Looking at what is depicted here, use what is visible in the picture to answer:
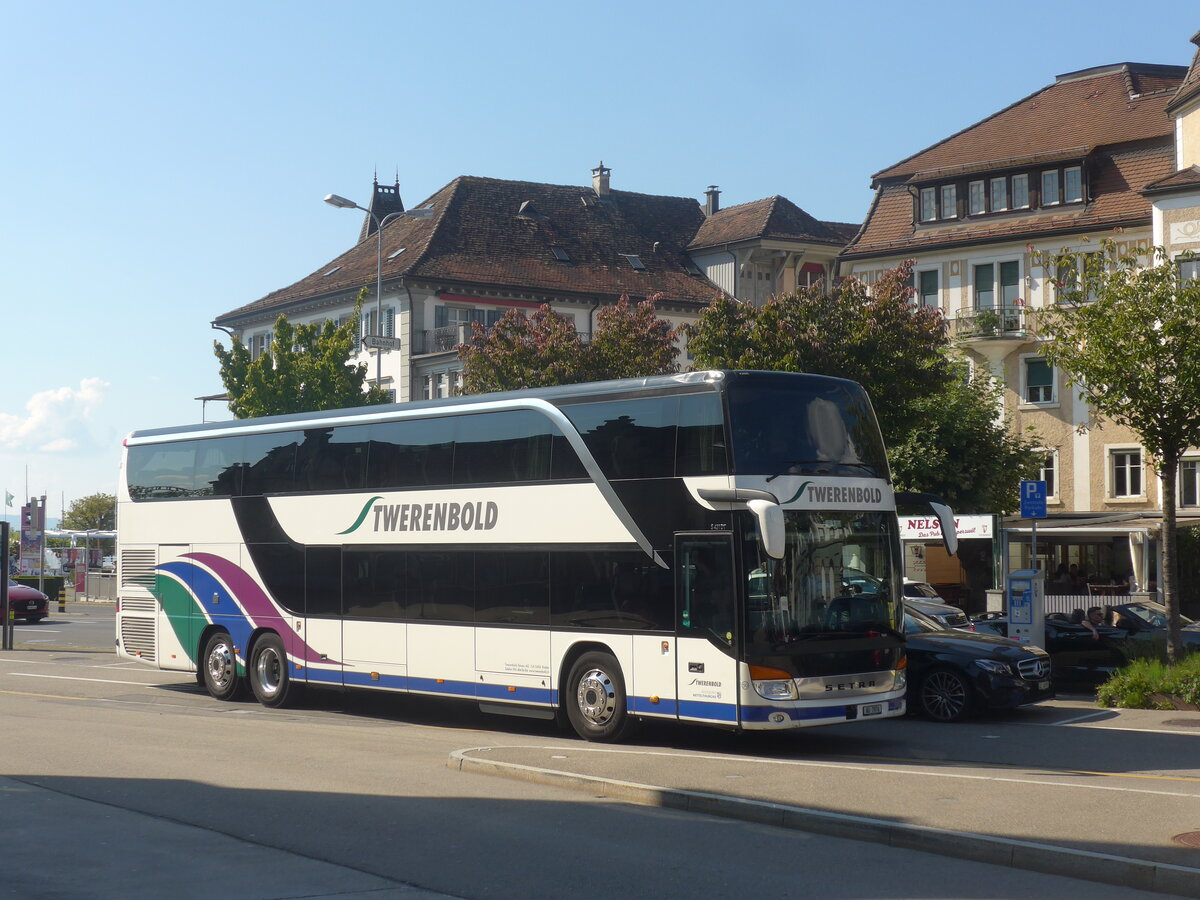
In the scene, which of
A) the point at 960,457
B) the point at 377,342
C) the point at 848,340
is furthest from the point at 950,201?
the point at 377,342

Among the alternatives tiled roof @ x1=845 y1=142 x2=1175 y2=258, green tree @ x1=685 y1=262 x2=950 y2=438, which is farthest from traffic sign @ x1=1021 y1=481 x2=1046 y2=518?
tiled roof @ x1=845 y1=142 x2=1175 y2=258

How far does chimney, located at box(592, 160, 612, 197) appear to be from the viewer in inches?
2857

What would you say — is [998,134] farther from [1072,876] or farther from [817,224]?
[1072,876]

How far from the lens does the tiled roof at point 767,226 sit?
67.2m

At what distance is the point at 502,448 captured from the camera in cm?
1688

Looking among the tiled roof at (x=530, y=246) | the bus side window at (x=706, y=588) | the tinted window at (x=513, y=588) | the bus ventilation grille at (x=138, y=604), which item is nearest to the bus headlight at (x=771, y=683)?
the bus side window at (x=706, y=588)

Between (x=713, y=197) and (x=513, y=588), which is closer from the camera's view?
(x=513, y=588)

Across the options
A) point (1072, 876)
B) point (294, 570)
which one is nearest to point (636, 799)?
point (1072, 876)

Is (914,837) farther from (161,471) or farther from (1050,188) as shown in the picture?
(1050,188)

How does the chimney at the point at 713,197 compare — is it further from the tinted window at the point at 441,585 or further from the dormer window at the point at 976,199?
the tinted window at the point at 441,585

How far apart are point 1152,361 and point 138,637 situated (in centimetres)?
1572

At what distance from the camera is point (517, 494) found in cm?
1659

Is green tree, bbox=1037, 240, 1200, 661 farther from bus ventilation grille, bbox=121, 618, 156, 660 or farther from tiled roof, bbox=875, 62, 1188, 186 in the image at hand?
tiled roof, bbox=875, 62, 1188, 186

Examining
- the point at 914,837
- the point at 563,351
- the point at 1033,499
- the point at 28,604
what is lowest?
the point at 28,604
